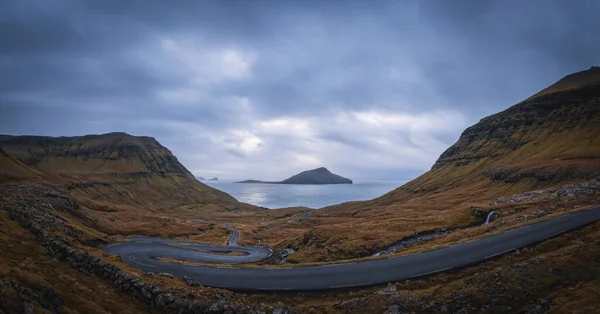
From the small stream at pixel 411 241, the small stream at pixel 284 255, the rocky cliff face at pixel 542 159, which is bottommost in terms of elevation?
the small stream at pixel 284 255

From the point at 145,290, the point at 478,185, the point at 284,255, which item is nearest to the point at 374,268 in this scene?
the point at 145,290

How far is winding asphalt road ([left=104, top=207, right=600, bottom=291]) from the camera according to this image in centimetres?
3209

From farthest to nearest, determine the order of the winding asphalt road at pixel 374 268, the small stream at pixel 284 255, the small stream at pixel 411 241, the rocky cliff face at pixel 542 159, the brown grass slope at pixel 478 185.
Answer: the rocky cliff face at pixel 542 159, the brown grass slope at pixel 478 185, the small stream at pixel 284 255, the small stream at pixel 411 241, the winding asphalt road at pixel 374 268

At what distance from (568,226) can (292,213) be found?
167m

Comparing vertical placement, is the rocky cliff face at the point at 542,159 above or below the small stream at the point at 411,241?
above

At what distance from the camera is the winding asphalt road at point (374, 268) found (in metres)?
32.1

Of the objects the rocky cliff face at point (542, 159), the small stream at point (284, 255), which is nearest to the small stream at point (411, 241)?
the small stream at point (284, 255)

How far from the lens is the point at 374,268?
3509 cm

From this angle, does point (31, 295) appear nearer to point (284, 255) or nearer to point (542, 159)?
point (284, 255)

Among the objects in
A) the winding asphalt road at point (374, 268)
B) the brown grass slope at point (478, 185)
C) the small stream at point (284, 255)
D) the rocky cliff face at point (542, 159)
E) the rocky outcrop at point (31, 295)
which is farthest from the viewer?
the rocky cliff face at point (542, 159)

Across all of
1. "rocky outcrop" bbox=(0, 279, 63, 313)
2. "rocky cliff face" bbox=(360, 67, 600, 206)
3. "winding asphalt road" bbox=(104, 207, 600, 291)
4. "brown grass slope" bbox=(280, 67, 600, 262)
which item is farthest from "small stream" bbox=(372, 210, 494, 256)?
"rocky cliff face" bbox=(360, 67, 600, 206)

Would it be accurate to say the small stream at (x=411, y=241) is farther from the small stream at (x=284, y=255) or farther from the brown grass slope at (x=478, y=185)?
the small stream at (x=284, y=255)

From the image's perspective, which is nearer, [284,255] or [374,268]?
[374,268]

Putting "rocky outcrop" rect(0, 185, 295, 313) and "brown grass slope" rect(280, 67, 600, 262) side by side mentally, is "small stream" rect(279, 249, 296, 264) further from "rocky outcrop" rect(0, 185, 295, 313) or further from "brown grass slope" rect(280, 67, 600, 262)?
"rocky outcrop" rect(0, 185, 295, 313)
